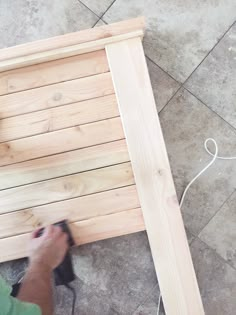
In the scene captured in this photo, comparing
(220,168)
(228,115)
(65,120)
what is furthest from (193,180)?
(65,120)

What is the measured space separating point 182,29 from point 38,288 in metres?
0.77

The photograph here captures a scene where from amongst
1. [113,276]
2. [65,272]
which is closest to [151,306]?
[113,276]

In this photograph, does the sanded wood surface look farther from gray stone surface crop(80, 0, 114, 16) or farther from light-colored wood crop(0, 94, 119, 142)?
gray stone surface crop(80, 0, 114, 16)

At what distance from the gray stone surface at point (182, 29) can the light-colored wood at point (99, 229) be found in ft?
1.34

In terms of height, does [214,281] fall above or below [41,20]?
below

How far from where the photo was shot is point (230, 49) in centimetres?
121

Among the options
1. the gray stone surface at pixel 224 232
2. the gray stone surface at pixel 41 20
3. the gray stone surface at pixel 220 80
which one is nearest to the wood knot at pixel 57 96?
the gray stone surface at pixel 41 20

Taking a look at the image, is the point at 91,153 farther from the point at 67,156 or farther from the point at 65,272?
the point at 65,272

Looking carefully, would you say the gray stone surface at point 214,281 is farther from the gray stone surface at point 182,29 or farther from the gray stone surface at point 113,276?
the gray stone surface at point 182,29

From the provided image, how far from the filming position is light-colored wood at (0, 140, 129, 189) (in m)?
1.09

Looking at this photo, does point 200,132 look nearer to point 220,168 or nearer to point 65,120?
point 220,168

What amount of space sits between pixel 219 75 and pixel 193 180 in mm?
295

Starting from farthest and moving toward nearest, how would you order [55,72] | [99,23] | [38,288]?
[99,23] → [55,72] → [38,288]

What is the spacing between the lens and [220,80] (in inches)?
47.3
